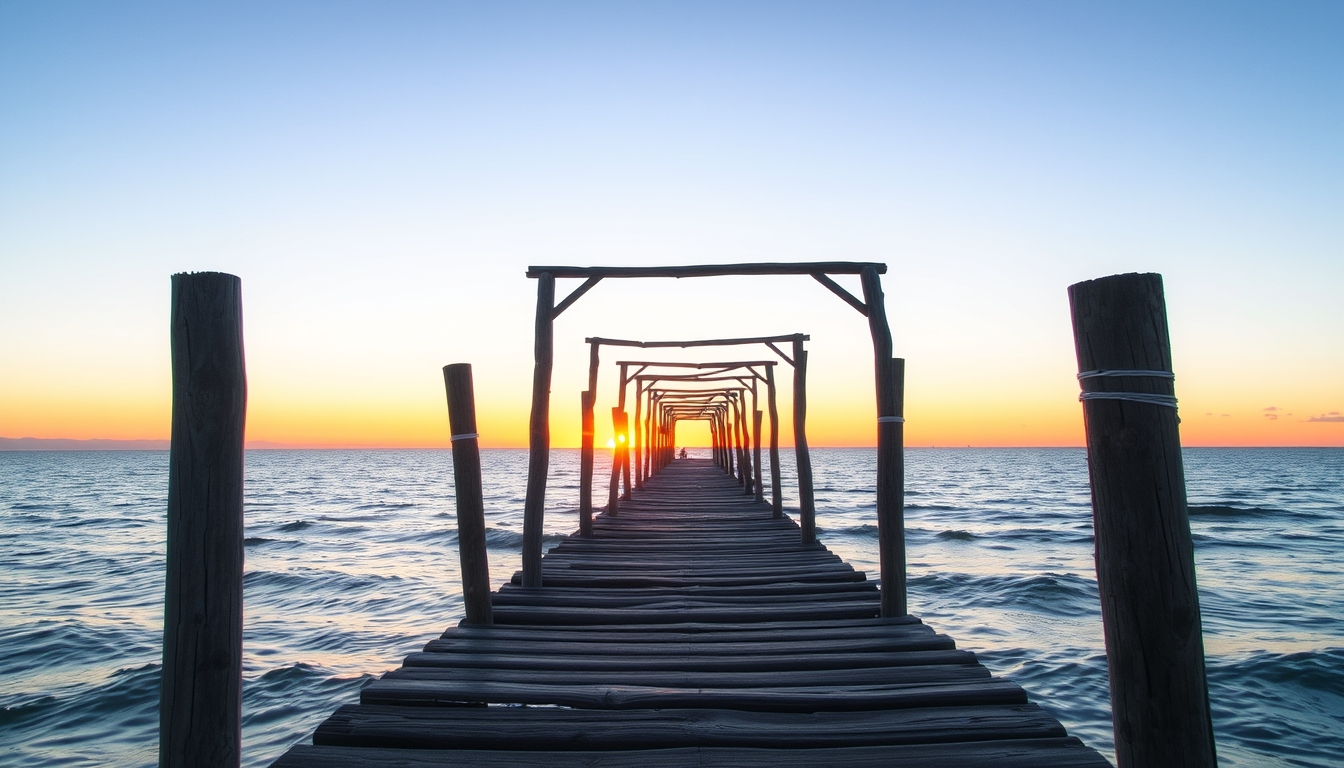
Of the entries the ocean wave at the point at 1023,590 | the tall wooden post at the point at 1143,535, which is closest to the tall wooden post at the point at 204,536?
A: the tall wooden post at the point at 1143,535

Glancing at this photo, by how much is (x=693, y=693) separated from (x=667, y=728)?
38 centimetres

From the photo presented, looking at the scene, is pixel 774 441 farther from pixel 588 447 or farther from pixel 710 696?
pixel 710 696

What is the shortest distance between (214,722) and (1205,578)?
58.3 feet

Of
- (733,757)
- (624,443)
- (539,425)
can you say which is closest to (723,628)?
(733,757)

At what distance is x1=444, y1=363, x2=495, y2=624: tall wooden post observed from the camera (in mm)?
4816

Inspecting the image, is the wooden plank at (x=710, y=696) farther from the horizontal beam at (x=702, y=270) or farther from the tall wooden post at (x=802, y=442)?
the tall wooden post at (x=802, y=442)

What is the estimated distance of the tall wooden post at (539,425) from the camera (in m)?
6.02

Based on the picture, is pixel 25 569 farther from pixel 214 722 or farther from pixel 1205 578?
pixel 1205 578

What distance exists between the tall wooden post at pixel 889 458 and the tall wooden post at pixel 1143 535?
2.71m

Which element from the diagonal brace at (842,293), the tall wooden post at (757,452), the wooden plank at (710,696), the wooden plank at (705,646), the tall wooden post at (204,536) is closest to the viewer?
the tall wooden post at (204,536)

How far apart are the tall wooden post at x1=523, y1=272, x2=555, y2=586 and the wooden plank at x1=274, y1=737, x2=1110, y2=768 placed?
10.2 ft

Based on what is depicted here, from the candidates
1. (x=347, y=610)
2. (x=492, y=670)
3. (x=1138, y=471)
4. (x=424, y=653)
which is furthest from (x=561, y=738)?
(x=347, y=610)

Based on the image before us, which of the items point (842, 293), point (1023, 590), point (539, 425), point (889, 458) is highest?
point (842, 293)

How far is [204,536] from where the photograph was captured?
271 cm
